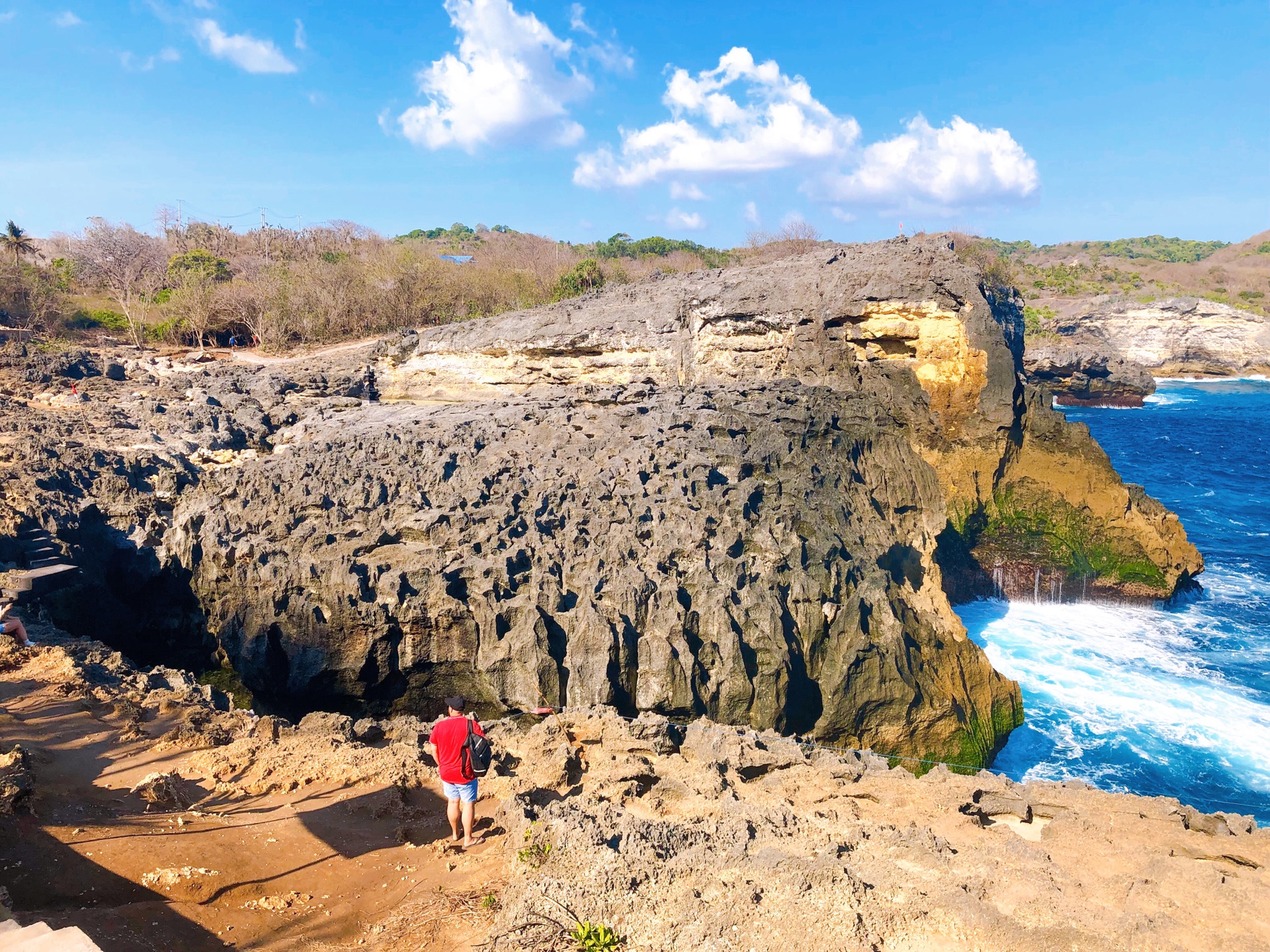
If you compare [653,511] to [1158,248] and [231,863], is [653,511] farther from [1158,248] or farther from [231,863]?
[1158,248]

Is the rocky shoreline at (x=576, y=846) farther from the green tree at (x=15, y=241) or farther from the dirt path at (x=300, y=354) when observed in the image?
the green tree at (x=15, y=241)

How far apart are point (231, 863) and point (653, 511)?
8.08m

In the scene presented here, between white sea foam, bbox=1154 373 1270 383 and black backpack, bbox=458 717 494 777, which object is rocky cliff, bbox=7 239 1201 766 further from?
white sea foam, bbox=1154 373 1270 383

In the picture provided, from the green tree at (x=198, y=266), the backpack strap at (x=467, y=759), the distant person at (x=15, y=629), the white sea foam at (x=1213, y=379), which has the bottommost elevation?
the backpack strap at (x=467, y=759)

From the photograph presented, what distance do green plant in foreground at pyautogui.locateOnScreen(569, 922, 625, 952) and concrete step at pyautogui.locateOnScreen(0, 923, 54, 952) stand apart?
2.97 metres

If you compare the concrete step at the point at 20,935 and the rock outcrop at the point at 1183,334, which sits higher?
the rock outcrop at the point at 1183,334

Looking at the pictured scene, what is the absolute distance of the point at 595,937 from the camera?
4895mm

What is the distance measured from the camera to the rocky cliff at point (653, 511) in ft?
37.3

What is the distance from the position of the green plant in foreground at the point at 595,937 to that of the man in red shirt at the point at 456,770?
71.5 inches

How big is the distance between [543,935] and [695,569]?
7.14m

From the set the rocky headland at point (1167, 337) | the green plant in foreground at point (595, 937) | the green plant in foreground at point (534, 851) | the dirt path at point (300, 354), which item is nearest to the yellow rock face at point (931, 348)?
the green plant in foreground at point (534, 851)

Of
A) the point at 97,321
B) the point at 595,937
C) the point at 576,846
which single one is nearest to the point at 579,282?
the point at 97,321

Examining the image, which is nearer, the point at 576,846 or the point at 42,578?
the point at 576,846

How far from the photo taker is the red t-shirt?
634cm
